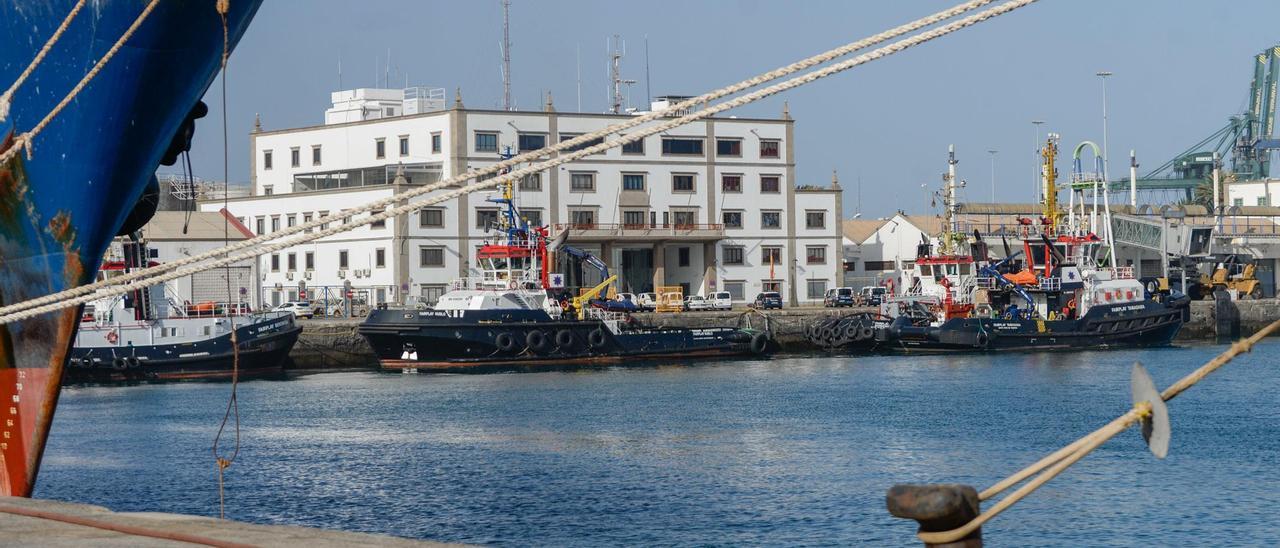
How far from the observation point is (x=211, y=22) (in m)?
10.3

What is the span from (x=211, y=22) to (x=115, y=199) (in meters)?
1.48

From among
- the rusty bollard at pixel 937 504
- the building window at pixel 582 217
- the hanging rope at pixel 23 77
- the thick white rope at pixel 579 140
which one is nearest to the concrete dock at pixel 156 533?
the thick white rope at pixel 579 140

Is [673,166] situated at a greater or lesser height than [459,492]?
greater

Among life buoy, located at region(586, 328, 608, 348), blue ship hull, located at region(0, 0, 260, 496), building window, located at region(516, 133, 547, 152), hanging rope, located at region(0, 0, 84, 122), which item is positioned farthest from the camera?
building window, located at region(516, 133, 547, 152)

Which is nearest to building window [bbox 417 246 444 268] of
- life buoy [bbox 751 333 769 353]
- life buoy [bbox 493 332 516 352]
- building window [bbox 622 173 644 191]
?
building window [bbox 622 173 644 191]

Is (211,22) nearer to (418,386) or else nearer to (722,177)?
(418,386)

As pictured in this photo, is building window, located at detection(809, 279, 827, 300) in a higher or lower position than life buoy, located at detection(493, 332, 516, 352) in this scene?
higher

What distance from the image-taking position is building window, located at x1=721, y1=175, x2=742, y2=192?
73.2 m

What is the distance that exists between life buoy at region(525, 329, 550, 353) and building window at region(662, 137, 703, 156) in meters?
24.5

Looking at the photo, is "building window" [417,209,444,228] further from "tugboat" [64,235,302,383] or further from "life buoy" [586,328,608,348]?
"tugboat" [64,235,302,383]

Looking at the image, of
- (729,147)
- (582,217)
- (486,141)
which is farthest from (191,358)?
(729,147)

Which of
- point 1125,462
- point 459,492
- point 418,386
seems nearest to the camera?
point 459,492

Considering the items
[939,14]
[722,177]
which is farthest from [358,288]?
[939,14]

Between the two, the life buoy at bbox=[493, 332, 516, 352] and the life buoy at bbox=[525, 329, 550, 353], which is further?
the life buoy at bbox=[525, 329, 550, 353]
